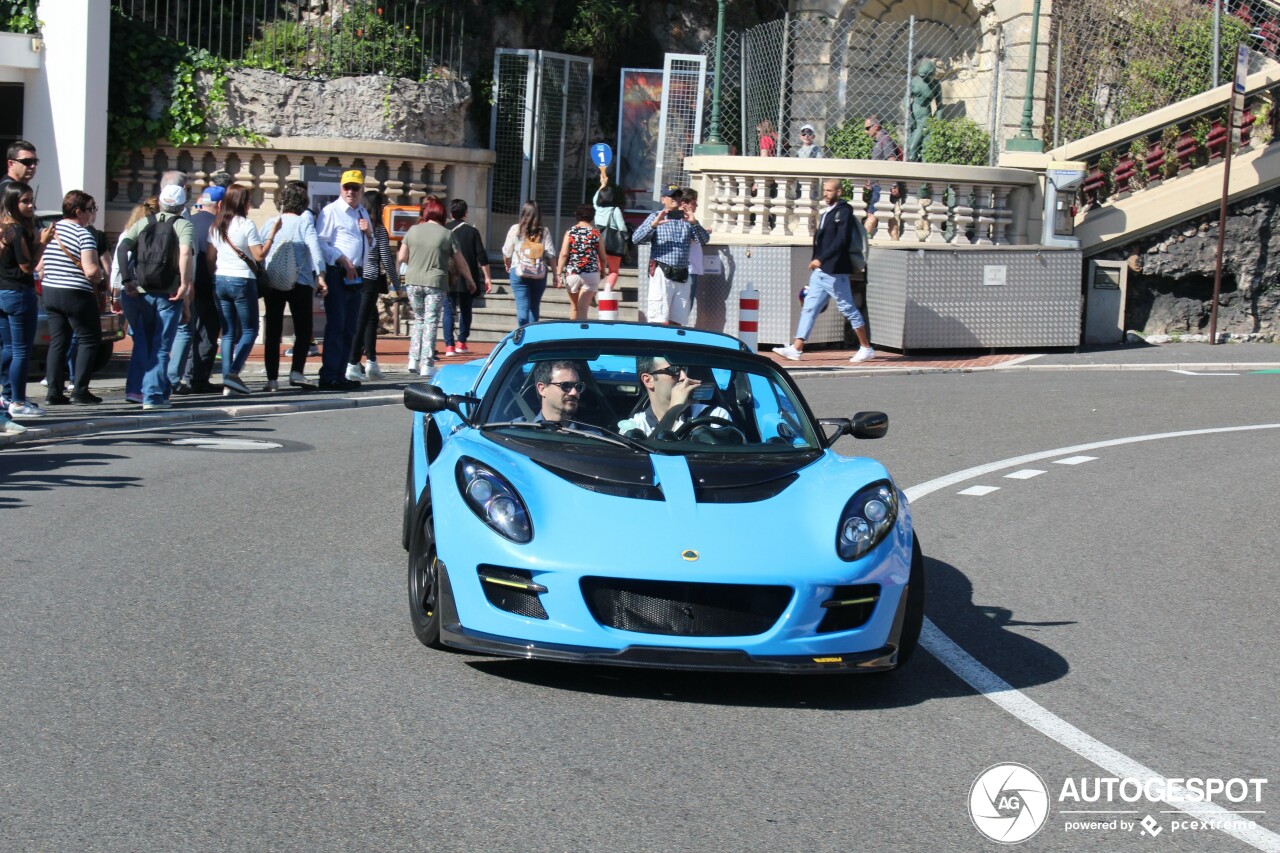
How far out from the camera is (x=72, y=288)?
12578 mm

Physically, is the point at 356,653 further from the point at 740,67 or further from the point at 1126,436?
the point at 740,67

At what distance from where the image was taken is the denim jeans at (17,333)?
38.5ft

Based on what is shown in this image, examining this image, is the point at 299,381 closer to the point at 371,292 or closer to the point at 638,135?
the point at 371,292

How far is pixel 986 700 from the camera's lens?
Answer: 607cm

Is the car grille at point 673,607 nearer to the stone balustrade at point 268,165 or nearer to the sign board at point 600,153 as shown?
the stone balustrade at point 268,165

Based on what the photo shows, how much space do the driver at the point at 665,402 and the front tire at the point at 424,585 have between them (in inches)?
42.3

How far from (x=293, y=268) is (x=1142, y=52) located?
51.3 ft

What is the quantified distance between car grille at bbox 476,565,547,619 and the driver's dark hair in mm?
1521

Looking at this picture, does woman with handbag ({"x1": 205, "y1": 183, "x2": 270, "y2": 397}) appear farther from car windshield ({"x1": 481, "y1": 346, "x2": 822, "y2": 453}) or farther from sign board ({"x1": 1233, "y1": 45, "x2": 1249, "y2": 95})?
sign board ({"x1": 1233, "y1": 45, "x2": 1249, "y2": 95})

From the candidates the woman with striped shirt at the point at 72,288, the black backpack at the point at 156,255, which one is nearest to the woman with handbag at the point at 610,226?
the black backpack at the point at 156,255

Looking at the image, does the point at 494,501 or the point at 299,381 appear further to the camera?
the point at 299,381

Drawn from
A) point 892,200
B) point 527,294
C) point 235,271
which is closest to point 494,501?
point 235,271

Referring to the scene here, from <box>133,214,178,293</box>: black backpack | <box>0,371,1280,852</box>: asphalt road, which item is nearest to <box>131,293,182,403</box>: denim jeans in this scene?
<box>133,214,178,293</box>: black backpack

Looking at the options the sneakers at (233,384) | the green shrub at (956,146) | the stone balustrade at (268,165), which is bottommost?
the sneakers at (233,384)
